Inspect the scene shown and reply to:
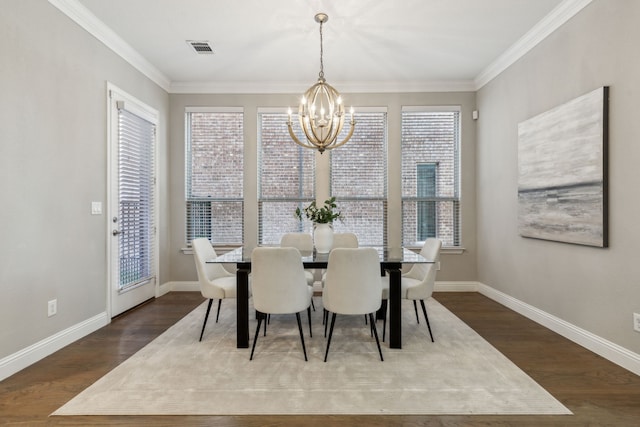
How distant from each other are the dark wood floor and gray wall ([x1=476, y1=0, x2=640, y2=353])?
339 mm

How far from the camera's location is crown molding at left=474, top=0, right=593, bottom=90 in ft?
9.37

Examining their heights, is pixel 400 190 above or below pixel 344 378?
above

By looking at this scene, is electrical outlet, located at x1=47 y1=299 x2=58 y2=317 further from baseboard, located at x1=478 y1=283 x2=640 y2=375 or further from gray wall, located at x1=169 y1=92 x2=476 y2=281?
baseboard, located at x1=478 y1=283 x2=640 y2=375

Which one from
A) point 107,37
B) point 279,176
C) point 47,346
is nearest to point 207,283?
point 47,346

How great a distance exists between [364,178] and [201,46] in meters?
2.59

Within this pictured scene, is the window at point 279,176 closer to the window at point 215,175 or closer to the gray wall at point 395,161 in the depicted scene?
the gray wall at point 395,161

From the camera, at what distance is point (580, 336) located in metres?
2.78

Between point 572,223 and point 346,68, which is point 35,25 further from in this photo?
point 572,223

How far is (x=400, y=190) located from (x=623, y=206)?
2544 millimetres

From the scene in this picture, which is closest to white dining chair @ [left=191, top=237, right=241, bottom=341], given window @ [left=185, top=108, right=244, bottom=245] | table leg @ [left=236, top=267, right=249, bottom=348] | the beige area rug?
table leg @ [left=236, top=267, right=249, bottom=348]

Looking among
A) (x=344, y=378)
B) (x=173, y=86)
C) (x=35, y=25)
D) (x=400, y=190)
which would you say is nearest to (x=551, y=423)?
(x=344, y=378)

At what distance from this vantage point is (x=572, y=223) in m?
2.83

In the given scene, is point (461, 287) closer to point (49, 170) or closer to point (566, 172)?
point (566, 172)

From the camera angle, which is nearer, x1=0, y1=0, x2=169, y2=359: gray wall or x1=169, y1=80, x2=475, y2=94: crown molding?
x1=0, y1=0, x2=169, y2=359: gray wall
